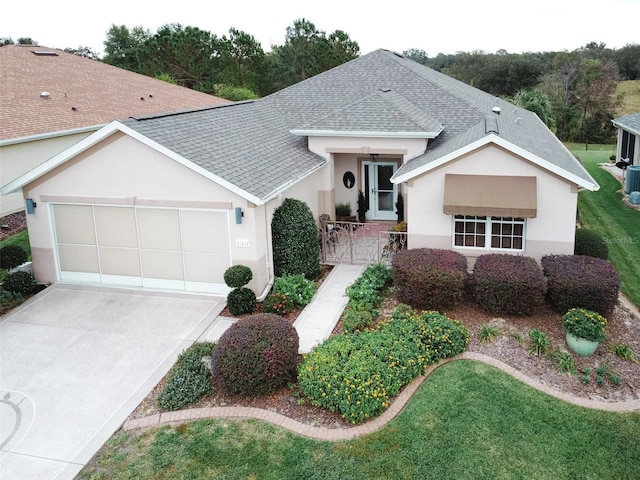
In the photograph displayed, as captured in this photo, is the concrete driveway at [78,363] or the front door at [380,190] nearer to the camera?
the concrete driveway at [78,363]

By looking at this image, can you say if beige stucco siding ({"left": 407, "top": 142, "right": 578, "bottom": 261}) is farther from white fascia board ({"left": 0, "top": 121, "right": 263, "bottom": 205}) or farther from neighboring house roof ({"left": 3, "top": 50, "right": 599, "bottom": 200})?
white fascia board ({"left": 0, "top": 121, "right": 263, "bottom": 205})

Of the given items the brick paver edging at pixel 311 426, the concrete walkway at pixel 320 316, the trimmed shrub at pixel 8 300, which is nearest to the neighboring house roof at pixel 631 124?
the concrete walkway at pixel 320 316

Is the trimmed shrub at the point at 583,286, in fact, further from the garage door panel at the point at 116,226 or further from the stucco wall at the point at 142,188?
the garage door panel at the point at 116,226

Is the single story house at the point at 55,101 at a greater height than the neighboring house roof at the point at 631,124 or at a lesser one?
greater

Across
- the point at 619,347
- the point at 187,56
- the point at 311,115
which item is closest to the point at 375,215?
the point at 311,115

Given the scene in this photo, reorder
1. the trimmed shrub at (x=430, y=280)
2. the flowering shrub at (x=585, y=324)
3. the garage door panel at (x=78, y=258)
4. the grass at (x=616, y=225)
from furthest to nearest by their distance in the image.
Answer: the grass at (x=616, y=225) < the garage door panel at (x=78, y=258) < the trimmed shrub at (x=430, y=280) < the flowering shrub at (x=585, y=324)
